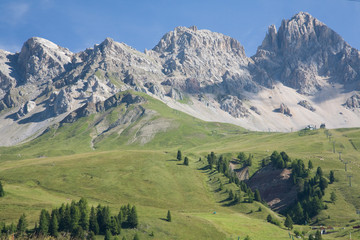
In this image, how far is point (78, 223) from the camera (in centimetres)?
10150

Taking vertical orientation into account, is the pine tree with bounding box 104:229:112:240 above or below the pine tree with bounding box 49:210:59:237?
below

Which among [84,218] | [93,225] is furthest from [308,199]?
[84,218]

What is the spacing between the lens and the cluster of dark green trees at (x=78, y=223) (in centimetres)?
9500

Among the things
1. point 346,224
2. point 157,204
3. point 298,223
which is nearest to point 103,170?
point 157,204

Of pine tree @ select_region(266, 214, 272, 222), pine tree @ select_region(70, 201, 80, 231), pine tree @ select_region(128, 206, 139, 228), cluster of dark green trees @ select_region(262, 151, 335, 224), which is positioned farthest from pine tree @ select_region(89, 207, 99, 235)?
cluster of dark green trees @ select_region(262, 151, 335, 224)

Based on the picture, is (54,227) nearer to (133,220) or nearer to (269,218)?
(133,220)

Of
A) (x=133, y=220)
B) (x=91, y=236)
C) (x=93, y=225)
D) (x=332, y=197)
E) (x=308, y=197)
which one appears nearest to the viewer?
(x=91, y=236)

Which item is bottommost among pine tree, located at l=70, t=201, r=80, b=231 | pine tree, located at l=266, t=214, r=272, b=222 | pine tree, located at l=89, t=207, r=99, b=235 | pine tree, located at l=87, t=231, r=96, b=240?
pine tree, located at l=266, t=214, r=272, b=222

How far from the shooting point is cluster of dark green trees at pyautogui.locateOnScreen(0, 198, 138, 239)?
95000 millimetres

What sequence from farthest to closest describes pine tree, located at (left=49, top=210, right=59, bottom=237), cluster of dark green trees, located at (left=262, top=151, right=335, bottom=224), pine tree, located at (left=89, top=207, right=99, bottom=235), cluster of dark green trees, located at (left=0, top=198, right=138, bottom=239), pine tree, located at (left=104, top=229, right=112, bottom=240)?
1. cluster of dark green trees, located at (left=262, top=151, right=335, bottom=224)
2. pine tree, located at (left=89, top=207, right=99, bottom=235)
3. pine tree, located at (left=104, top=229, right=112, bottom=240)
4. pine tree, located at (left=49, top=210, right=59, bottom=237)
5. cluster of dark green trees, located at (left=0, top=198, right=138, bottom=239)

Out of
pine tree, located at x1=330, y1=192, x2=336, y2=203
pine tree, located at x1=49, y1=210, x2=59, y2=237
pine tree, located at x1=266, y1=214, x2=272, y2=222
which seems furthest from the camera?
pine tree, located at x1=330, y1=192, x2=336, y2=203

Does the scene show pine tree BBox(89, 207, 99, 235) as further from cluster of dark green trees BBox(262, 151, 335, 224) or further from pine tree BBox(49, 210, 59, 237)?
cluster of dark green trees BBox(262, 151, 335, 224)

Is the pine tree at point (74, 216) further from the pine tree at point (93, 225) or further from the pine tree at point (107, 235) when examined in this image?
the pine tree at point (107, 235)

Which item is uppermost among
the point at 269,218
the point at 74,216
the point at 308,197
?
the point at 74,216
